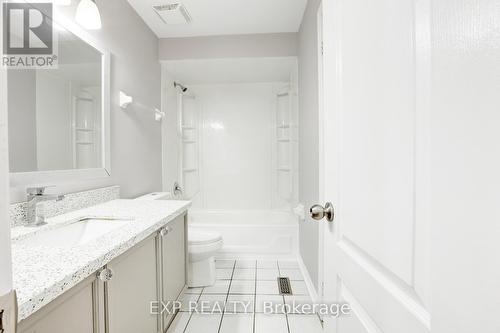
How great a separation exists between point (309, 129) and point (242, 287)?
148 cm

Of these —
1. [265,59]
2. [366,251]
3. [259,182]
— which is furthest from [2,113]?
[259,182]

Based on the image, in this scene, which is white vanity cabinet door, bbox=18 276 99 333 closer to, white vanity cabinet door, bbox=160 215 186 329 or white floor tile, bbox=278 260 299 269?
white vanity cabinet door, bbox=160 215 186 329

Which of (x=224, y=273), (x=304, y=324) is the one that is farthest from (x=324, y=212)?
(x=224, y=273)

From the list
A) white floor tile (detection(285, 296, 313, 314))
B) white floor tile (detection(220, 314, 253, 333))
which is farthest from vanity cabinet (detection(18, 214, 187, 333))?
white floor tile (detection(285, 296, 313, 314))

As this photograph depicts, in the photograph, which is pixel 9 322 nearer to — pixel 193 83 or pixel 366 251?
pixel 366 251

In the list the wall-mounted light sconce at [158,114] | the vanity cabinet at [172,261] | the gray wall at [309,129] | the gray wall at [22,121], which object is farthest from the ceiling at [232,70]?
the vanity cabinet at [172,261]

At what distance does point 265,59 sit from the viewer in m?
2.72

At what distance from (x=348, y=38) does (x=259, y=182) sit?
9.75 feet

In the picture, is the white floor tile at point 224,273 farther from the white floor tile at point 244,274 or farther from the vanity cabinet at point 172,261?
the vanity cabinet at point 172,261

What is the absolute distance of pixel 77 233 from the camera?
1304mm

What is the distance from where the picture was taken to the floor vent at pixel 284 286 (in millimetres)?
2084

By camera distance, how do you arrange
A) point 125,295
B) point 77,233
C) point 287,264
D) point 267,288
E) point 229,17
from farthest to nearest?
point 287,264 → point 229,17 → point 267,288 → point 77,233 → point 125,295

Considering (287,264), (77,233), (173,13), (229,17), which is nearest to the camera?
(77,233)

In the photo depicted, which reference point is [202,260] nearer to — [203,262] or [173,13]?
[203,262]
